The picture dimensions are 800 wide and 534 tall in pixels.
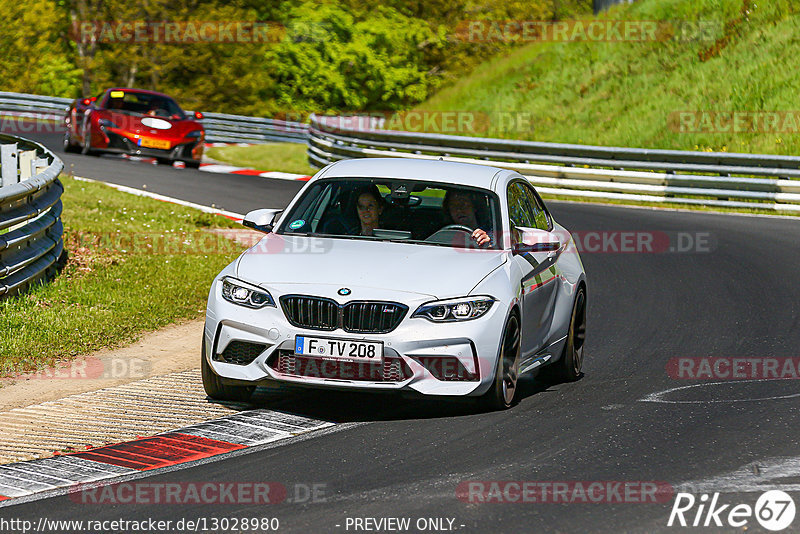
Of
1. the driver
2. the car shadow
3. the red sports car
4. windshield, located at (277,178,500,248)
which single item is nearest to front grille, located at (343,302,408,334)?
the car shadow

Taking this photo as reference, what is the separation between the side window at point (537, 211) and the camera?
9.30 m

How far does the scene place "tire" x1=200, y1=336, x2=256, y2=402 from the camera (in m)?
7.71

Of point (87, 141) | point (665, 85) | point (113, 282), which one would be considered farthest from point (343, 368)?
point (665, 85)

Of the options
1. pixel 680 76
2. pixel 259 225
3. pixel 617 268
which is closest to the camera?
pixel 259 225

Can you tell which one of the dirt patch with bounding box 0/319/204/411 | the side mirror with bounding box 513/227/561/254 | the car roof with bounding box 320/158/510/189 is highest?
the car roof with bounding box 320/158/510/189

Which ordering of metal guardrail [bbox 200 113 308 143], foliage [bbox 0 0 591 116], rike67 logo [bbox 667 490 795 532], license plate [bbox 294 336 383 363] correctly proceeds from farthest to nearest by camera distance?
1. foliage [bbox 0 0 591 116]
2. metal guardrail [bbox 200 113 308 143]
3. license plate [bbox 294 336 383 363]
4. rike67 logo [bbox 667 490 795 532]

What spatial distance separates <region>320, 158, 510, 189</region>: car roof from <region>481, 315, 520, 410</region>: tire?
4.37 ft

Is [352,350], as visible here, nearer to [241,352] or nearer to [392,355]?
[392,355]

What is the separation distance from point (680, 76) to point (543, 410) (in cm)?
2491

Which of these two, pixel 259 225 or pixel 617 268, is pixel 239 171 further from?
pixel 259 225

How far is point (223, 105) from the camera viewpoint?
58.6 m

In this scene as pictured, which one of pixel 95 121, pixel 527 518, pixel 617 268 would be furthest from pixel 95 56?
pixel 527 518

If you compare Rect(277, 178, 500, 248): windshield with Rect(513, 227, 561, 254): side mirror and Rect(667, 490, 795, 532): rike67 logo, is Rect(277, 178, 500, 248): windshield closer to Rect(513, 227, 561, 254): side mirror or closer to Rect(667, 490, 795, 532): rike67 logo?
Rect(513, 227, 561, 254): side mirror

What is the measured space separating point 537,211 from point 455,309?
230cm
